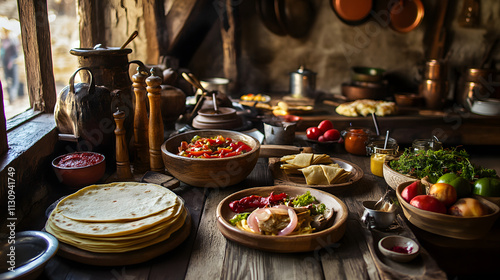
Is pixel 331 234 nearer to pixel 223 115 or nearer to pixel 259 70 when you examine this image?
→ pixel 223 115

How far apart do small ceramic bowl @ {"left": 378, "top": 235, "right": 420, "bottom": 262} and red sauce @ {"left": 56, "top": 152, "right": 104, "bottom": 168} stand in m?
1.50

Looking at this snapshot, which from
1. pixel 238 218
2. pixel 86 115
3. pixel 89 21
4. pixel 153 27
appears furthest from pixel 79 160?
pixel 153 27

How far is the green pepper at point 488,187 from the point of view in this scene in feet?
6.26

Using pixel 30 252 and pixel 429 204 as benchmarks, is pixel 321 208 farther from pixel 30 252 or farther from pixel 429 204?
pixel 30 252

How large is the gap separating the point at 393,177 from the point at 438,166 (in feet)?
0.80

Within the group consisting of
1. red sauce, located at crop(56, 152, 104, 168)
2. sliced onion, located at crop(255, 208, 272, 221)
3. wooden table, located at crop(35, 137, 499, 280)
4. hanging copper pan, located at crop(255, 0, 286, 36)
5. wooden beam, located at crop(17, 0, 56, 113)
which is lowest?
wooden table, located at crop(35, 137, 499, 280)

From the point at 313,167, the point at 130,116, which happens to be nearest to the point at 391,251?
the point at 313,167

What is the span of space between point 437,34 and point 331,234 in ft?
15.6

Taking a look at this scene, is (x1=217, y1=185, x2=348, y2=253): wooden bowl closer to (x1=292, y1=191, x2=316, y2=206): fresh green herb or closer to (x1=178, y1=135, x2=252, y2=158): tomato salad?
(x1=292, y1=191, x2=316, y2=206): fresh green herb

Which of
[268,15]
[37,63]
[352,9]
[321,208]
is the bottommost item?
[321,208]

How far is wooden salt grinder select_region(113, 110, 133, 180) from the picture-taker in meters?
2.20

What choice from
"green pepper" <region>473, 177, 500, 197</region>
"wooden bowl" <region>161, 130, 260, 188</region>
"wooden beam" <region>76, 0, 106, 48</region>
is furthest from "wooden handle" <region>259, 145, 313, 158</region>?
"wooden beam" <region>76, 0, 106, 48</region>

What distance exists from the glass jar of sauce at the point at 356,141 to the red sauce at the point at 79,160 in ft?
5.45

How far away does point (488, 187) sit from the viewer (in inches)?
75.4
